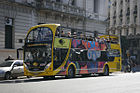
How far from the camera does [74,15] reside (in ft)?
116

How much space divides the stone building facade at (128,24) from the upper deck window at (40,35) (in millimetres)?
45926

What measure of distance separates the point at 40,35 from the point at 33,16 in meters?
12.0

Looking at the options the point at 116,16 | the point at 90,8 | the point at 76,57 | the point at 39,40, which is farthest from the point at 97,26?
the point at 116,16

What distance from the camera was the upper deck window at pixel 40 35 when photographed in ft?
62.6

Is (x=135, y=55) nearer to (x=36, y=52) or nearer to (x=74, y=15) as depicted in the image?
(x=74, y=15)

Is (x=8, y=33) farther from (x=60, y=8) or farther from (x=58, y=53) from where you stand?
(x=58, y=53)

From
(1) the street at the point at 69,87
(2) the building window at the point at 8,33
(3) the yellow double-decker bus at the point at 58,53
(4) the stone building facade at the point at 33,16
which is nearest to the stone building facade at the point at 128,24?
(4) the stone building facade at the point at 33,16

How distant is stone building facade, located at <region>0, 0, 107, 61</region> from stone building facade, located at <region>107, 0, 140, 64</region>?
1078 inches

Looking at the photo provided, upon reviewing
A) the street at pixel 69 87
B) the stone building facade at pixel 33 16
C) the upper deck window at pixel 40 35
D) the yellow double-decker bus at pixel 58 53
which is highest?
the stone building facade at pixel 33 16

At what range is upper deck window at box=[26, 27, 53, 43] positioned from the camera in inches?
751

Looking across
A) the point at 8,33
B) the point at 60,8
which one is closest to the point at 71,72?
the point at 8,33

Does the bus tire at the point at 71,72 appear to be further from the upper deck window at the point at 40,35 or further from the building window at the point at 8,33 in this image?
the building window at the point at 8,33

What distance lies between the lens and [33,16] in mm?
30828

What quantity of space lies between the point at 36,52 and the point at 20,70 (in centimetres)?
367
